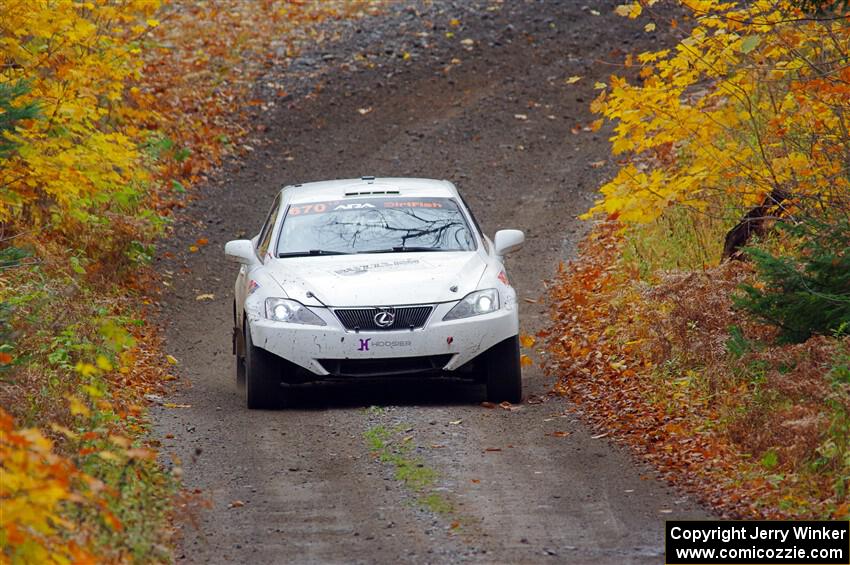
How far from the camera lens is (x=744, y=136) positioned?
15875mm

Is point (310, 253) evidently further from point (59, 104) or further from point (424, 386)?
point (59, 104)

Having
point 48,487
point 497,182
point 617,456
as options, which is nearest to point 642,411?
point 617,456

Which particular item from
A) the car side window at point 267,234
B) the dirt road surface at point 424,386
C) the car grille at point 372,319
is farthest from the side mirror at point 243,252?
the car grille at point 372,319

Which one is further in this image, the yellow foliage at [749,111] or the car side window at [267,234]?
the car side window at [267,234]

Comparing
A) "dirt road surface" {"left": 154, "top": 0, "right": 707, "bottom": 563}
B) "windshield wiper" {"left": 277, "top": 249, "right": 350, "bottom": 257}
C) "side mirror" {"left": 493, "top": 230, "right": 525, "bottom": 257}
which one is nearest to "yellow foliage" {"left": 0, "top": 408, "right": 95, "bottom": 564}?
"dirt road surface" {"left": 154, "top": 0, "right": 707, "bottom": 563}

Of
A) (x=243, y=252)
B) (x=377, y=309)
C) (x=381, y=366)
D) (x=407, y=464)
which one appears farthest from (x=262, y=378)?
(x=407, y=464)

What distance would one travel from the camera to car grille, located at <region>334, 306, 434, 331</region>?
10.1 meters

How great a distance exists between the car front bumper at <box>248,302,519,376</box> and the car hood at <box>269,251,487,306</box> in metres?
0.16

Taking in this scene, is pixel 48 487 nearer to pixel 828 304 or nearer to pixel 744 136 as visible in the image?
pixel 828 304

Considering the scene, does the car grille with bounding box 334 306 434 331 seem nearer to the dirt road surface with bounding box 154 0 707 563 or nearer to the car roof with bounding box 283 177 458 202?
the dirt road surface with bounding box 154 0 707 563

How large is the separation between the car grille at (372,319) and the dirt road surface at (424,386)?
0.70 meters

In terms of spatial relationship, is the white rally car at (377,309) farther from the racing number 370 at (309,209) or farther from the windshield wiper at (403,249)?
the racing number 370 at (309,209)

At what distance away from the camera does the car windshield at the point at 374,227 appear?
11.2 metres

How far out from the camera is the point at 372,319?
1009 cm
